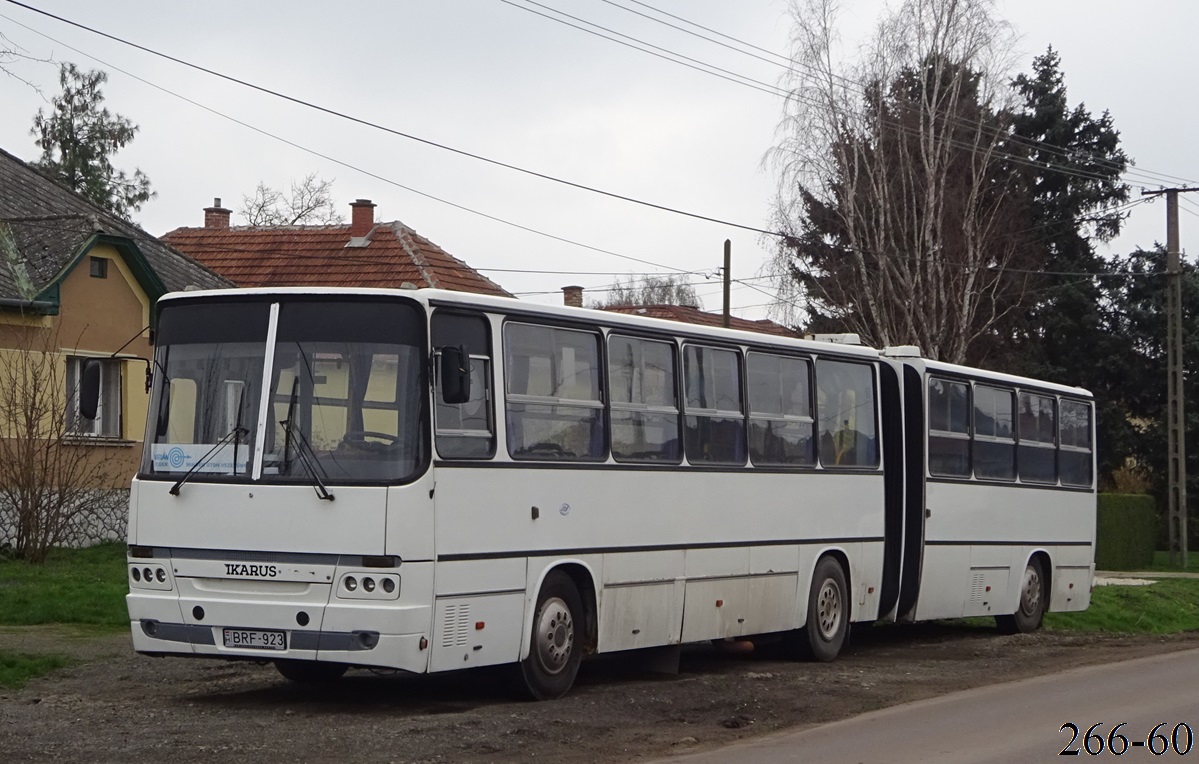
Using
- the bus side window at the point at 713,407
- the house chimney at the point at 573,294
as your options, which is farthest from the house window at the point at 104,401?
the house chimney at the point at 573,294

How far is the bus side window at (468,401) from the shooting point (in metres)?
11.5

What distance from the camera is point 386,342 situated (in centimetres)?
1152

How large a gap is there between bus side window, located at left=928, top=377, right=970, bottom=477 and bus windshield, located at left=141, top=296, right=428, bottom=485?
27.4 ft

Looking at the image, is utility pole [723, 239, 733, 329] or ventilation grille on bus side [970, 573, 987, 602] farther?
utility pole [723, 239, 733, 329]

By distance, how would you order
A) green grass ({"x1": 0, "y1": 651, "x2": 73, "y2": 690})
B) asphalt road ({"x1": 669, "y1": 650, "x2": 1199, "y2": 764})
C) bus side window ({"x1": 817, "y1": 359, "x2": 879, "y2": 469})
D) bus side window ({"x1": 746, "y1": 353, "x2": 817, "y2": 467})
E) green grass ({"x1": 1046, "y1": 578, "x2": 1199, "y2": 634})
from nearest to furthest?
asphalt road ({"x1": 669, "y1": 650, "x2": 1199, "y2": 764}) → green grass ({"x1": 0, "y1": 651, "x2": 73, "y2": 690}) → bus side window ({"x1": 746, "y1": 353, "x2": 817, "y2": 467}) → bus side window ({"x1": 817, "y1": 359, "x2": 879, "y2": 469}) → green grass ({"x1": 1046, "y1": 578, "x2": 1199, "y2": 634})

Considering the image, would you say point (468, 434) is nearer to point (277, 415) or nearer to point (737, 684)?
point (277, 415)

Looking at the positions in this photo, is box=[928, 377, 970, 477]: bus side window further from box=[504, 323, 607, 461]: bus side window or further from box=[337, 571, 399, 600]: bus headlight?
box=[337, 571, 399, 600]: bus headlight

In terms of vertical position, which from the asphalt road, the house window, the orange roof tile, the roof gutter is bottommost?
the asphalt road

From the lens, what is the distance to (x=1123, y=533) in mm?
40406

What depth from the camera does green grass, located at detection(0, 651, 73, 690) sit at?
13.0 metres

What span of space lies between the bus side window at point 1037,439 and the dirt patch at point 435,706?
355 cm

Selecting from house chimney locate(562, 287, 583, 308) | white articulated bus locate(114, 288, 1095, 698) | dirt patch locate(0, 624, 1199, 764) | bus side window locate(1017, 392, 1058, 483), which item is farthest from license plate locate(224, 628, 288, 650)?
house chimney locate(562, 287, 583, 308)

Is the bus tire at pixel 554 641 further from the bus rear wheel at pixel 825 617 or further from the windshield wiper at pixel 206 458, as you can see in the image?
the bus rear wheel at pixel 825 617

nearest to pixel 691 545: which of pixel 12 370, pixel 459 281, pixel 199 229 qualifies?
pixel 12 370
